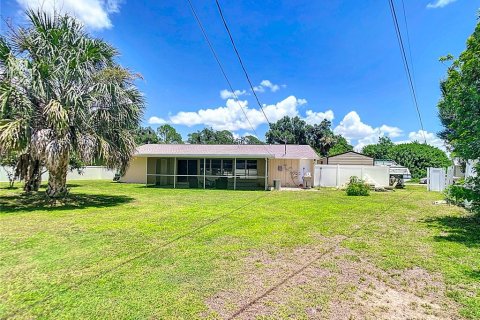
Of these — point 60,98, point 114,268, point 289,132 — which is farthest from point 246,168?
point 289,132

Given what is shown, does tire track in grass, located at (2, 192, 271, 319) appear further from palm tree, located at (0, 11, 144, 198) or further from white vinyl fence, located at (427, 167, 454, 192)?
white vinyl fence, located at (427, 167, 454, 192)

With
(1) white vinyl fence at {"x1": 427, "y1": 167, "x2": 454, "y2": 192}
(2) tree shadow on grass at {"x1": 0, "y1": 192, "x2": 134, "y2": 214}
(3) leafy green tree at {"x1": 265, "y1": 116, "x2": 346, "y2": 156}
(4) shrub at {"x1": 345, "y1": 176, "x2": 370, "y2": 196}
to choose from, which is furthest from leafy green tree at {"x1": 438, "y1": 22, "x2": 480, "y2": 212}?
(3) leafy green tree at {"x1": 265, "y1": 116, "x2": 346, "y2": 156}

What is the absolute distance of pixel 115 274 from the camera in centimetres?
422

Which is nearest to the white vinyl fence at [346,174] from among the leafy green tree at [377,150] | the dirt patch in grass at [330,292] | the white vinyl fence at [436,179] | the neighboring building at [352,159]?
the white vinyl fence at [436,179]

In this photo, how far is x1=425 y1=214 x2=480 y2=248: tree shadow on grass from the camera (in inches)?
256

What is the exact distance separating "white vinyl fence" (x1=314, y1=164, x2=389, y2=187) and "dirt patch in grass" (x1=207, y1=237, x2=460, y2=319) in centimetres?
1686

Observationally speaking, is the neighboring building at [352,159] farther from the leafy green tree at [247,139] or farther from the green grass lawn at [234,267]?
the leafy green tree at [247,139]

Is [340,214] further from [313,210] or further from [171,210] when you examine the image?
[171,210]

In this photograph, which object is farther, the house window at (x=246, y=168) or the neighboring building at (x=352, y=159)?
the neighboring building at (x=352, y=159)

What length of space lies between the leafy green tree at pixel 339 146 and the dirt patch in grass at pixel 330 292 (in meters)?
40.3

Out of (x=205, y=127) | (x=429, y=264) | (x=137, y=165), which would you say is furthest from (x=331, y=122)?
(x=429, y=264)

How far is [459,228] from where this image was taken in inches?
303

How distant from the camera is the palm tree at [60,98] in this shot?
9.68m

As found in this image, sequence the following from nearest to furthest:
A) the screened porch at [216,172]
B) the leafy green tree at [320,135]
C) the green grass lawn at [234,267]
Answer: the green grass lawn at [234,267]
the screened porch at [216,172]
the leafy green tree at [320,135]
